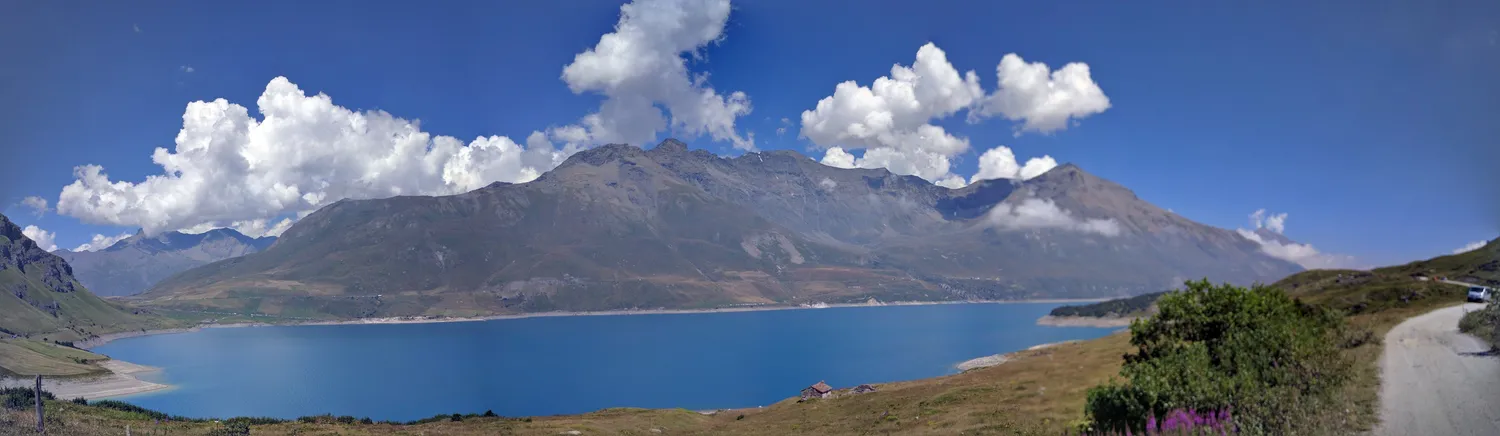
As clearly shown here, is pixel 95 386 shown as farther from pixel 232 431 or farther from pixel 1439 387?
pixel 1439 387

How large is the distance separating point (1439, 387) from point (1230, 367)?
6.00 m

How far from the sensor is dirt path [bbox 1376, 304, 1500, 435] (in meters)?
18.3

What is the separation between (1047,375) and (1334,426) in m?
40.3

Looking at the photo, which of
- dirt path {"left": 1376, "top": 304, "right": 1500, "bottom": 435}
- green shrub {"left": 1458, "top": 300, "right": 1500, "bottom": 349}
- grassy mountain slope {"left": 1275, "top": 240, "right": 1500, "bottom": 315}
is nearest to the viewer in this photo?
dirt path {"left": 1376, "top": 304, "right": 1500, "bottom": 435}

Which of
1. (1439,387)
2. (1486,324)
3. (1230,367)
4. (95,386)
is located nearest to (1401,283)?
(1486,324)

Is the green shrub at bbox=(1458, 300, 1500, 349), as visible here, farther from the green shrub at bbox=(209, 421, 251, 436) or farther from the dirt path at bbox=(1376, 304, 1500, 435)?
the green shrub at bbox=(209, 421, 251, 436)

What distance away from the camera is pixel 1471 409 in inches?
765

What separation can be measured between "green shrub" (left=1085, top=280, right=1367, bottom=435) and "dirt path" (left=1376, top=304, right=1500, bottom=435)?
1.43 m

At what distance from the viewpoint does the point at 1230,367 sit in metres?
22.9

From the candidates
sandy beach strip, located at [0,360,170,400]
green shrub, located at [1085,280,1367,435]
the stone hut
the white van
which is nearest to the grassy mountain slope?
the white van

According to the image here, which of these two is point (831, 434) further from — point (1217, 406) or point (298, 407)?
point (298, 407)

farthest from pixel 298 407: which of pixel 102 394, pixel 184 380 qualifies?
pixel 184 380

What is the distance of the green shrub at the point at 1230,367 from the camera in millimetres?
19547

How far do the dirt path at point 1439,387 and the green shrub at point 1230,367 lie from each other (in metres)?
1.43
